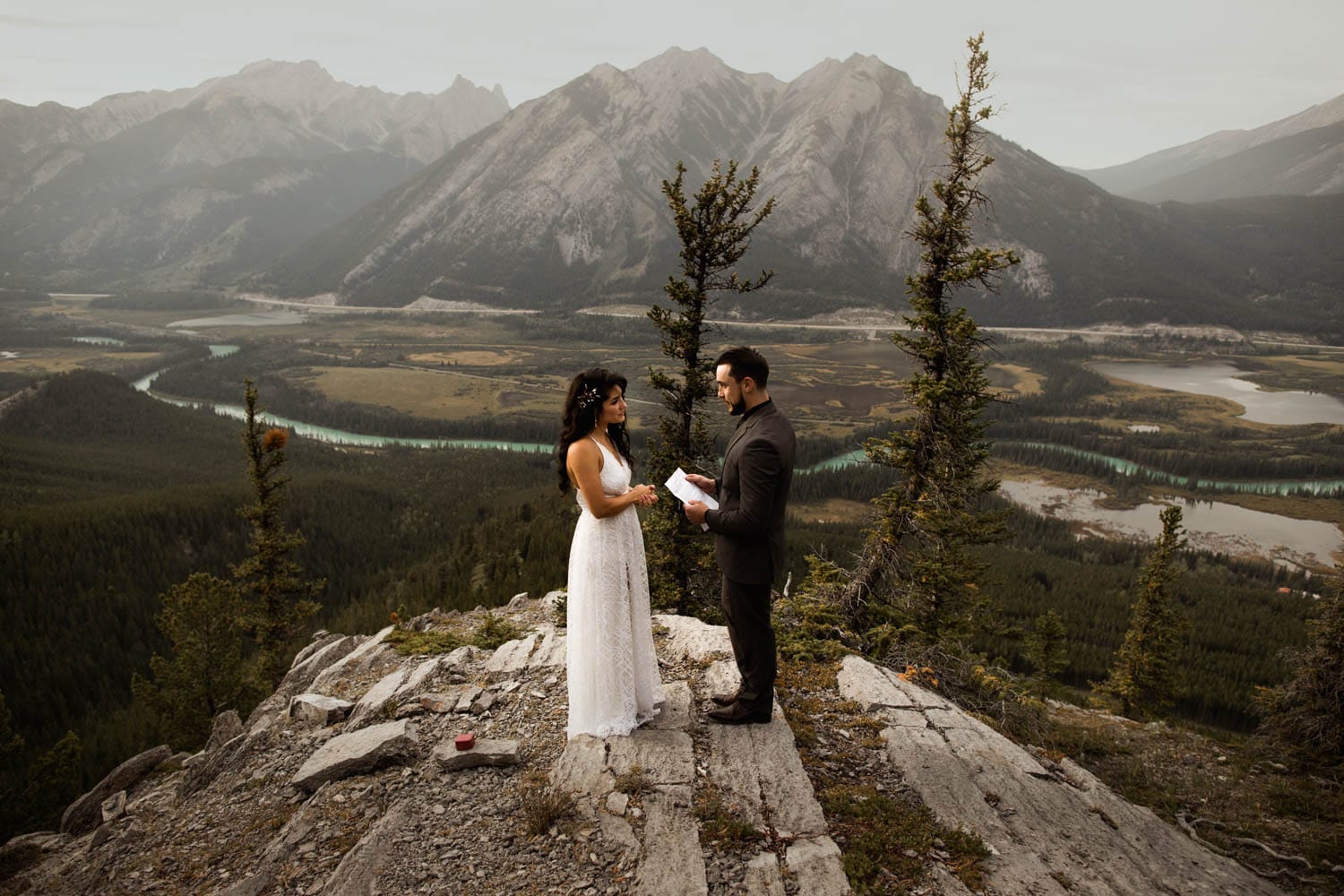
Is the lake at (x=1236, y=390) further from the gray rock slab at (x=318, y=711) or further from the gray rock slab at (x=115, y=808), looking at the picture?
the gray rock slab at (x=115, y=808)

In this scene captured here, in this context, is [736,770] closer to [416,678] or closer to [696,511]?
[696,511]

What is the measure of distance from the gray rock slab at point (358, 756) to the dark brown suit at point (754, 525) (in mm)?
4836

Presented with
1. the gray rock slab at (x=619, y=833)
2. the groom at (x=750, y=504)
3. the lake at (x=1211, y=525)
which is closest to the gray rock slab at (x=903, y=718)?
the groom at (x=750, y=504)

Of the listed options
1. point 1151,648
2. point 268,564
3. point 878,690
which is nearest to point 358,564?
point 268,564

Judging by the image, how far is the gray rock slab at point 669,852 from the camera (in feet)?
21.4

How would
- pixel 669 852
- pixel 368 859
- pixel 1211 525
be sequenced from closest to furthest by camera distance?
pixel 669 852 < pixel 368 859 < pixel 1211 525

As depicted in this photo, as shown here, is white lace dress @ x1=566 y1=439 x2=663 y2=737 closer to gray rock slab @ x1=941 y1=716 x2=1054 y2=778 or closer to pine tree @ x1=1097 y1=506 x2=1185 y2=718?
gray rock slab @ x1=941 y1=716 x2=1054 y2=778

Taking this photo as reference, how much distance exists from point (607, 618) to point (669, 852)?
8.55 feet

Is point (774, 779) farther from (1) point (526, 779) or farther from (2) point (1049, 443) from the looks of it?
(2) point (1049, 443)

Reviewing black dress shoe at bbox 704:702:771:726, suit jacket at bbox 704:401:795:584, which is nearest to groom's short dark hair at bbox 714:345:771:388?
suit jacket at bbox 704:401:795:584

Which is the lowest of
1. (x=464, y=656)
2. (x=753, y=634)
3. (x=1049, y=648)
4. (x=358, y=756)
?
(x=1049, y=648)

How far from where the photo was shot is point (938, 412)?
17062 millimetres

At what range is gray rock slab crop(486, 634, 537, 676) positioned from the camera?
478 inches

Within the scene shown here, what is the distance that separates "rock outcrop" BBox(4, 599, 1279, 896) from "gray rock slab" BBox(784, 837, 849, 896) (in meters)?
0.02
